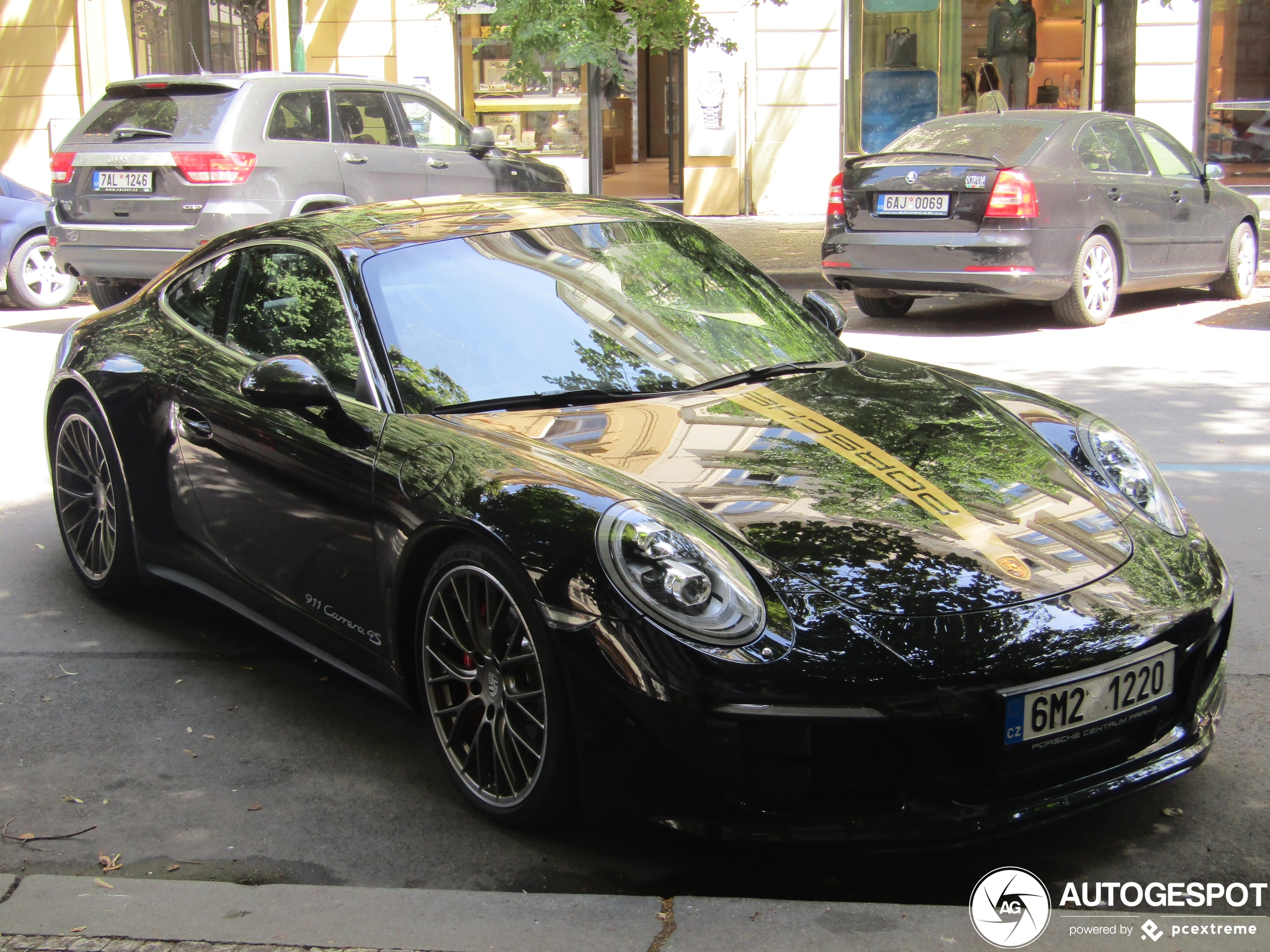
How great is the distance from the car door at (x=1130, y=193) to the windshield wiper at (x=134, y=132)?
22.3 ft

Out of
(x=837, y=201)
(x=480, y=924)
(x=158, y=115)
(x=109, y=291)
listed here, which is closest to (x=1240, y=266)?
(x=837, y=201)

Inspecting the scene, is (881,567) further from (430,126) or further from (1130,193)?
(430,126)

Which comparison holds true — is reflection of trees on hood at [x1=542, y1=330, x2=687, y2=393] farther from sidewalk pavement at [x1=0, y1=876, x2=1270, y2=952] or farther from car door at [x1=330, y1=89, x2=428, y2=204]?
car door at [x1=330, y1=89, x2=428, y2=204]

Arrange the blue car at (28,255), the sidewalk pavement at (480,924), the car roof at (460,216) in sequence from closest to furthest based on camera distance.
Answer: the sidewalk pavement at (480,924) → the car roof at (460,216) → the blue car at (28,255)

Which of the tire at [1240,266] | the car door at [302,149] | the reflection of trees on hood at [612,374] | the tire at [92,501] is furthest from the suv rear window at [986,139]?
the tire at [92,501]

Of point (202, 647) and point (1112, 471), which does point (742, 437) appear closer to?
point (1112, 471)

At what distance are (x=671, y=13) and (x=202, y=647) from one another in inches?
414

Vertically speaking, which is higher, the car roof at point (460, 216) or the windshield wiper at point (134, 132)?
the windshield wiper at point (134, 132)

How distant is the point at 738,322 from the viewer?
4191mm

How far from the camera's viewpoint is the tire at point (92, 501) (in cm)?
470

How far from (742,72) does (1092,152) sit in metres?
8.68

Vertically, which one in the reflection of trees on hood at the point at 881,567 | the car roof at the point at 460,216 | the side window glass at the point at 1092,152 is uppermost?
the side window glass at the point at 1092,152

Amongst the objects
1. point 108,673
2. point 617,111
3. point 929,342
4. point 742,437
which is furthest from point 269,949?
point 617,111

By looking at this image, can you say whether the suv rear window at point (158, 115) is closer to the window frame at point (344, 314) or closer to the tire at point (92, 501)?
the tire at point (92, 501)
